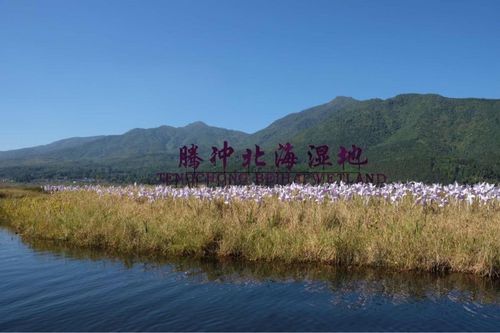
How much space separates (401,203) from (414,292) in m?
6.32

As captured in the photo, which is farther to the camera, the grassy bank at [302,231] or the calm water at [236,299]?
the grassy bank at [302,231]

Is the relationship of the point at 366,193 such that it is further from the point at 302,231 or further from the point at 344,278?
the point at 344,278

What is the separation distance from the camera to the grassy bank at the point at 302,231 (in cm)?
1069

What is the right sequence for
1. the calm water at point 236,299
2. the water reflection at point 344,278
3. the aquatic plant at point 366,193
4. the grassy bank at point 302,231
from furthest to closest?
the aquatic plant at point 366,193
the grassy bank at point 302,231
the water reflection at point 344,278
the calm water at point 236,299

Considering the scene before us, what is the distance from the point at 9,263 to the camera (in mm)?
13000

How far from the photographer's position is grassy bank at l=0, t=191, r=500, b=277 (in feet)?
35.1

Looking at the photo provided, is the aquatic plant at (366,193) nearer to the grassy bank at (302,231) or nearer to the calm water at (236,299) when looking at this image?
the grassy bank at (302,231)

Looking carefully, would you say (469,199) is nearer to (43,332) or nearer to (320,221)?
(320,221)

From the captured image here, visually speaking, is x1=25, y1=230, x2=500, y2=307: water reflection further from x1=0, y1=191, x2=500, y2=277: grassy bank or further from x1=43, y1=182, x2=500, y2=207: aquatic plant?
x1=43, y1=182, x2=500, y2=207: aquatic plant

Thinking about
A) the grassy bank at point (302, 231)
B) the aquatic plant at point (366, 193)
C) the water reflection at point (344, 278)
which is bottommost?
the water reflection at point (344, 278)

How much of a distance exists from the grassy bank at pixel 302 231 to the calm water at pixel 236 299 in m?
0.54

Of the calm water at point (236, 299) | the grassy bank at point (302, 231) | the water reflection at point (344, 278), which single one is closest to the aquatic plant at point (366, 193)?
the grassy bank at point (302, 231)

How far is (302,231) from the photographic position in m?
13.0

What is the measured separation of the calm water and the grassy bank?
1.77ft
